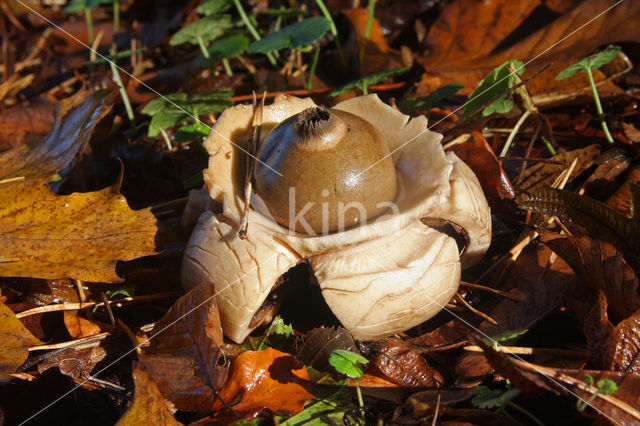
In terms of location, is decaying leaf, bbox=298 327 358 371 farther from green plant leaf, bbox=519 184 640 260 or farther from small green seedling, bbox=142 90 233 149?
small green seedling, bbox=142 90 233 149

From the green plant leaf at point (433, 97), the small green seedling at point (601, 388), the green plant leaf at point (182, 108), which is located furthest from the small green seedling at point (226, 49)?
the small green seedling at point (601, 388)

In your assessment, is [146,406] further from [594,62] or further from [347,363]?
[594,62]

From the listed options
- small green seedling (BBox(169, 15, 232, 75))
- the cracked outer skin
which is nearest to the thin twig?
the cracked outer skin

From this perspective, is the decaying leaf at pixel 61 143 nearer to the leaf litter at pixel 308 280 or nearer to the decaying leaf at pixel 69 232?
the leaf litter at pixel 308 280

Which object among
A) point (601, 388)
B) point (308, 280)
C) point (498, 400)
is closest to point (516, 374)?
point (498, 400)

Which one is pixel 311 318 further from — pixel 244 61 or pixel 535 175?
pixel 244 61

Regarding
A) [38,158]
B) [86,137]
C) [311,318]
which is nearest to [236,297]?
[311,318]

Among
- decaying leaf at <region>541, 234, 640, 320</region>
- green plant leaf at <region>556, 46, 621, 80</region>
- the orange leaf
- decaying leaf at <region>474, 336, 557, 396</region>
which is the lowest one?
the orange leaf
